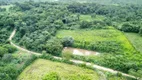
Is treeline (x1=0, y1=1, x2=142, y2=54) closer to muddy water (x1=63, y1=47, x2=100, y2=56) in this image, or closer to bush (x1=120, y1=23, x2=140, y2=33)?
bush (x1=120, y1=23, x2=140, y2=33)

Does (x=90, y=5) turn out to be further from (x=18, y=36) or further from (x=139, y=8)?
(x=18, y=36)

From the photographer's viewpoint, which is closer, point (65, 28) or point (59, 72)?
point (59, 72)

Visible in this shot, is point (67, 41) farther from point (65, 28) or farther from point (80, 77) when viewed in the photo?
point (80, 77)

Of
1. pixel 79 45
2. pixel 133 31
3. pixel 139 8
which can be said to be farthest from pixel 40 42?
pixel 139 8

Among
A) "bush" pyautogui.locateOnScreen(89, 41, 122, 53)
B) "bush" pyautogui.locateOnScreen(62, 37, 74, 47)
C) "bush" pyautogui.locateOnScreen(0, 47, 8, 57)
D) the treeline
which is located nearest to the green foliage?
the treeline

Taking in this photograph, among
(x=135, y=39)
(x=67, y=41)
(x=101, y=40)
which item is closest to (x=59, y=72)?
(x=67, y=41)

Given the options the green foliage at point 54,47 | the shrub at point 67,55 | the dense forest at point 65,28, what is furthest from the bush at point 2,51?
the shrub at point 67,55
